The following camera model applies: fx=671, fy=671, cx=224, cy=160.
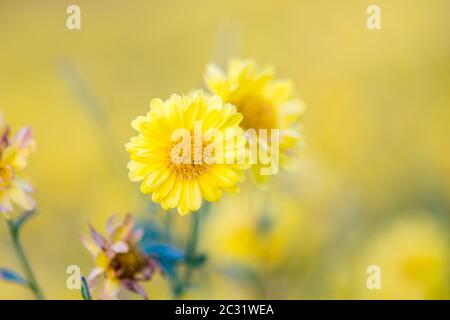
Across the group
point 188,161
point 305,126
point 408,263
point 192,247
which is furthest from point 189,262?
point 305,126

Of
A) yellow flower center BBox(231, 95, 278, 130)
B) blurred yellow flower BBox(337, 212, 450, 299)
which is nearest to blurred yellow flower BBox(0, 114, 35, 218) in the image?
yellow flower center BBox(231, 95, 278, 130)

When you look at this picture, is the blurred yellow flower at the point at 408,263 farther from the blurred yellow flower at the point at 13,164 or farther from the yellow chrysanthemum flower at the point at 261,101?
the blurred yellow flower at the point at 13,164

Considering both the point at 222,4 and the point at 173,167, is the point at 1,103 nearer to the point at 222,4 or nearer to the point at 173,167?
the point at 222,4

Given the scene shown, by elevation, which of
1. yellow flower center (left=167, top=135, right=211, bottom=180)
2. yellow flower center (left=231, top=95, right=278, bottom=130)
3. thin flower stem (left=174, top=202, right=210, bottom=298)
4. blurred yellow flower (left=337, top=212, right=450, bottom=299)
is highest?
yellow flower center (left=231, top=95, right=278, bottom=130)

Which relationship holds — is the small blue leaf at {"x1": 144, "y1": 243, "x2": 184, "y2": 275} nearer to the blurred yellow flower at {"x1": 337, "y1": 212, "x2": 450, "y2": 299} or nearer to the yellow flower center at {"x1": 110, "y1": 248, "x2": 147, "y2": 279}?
the yellow flower center at {"x1": 110, "y1": 248, "x2": 147, "y2": 279}

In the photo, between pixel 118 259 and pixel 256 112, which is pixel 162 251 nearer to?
pixel 118 259
